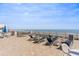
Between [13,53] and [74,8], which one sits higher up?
[74,8]

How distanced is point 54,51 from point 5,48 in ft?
1.89

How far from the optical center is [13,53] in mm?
2020

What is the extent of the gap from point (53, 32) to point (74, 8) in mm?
376

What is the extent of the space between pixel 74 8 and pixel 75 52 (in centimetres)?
52

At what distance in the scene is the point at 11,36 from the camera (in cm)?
202

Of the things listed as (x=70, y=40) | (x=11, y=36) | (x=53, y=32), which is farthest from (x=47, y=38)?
(x=11, y=36)

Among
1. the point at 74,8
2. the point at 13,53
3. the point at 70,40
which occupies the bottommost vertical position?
the point at 13,53

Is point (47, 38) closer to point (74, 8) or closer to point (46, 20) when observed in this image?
point (46, 20)

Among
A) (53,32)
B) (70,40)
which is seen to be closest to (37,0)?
(53,32)

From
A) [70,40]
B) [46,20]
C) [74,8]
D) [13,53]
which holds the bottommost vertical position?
[13,53]

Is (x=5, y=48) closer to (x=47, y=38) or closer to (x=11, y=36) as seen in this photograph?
(x=11, y=36)

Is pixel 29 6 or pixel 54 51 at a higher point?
pixel 29 6

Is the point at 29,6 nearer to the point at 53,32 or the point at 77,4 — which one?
the point at 53,32

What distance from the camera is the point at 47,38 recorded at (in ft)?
6.70
